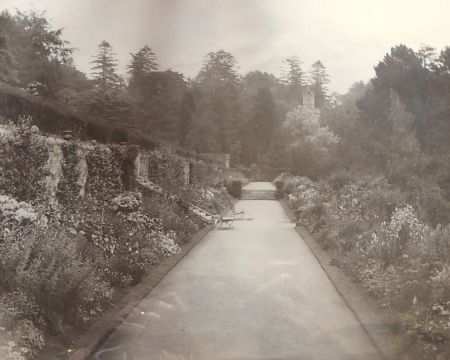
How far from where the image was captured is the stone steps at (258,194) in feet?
87.4

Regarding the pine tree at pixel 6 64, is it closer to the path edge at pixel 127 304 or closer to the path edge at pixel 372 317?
the path edge at pixel 127 304

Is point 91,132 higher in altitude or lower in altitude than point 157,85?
lower

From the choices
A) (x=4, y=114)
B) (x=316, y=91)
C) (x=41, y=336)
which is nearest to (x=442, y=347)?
(x=41, y=336)

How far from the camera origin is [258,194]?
27266mm

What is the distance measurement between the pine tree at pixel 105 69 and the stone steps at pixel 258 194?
48.2ft

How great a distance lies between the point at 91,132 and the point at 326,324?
11.8 meters

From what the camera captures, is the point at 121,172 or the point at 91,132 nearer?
the point at 121,172

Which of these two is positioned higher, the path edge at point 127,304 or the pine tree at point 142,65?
the pine tree at point 142,65

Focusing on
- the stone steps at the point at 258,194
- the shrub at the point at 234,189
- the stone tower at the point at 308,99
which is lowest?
the stone steps at the point at 258,194

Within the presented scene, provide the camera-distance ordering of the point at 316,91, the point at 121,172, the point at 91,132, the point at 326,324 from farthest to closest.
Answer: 1. the point at 316,91
2. the point at 91,132
3. the point at 121,172
4. the point at 326,324

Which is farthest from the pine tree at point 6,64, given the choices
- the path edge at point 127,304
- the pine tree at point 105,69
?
the path edge at point 127,304

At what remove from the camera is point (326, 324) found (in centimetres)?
603

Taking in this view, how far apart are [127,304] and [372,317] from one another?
3273 mm

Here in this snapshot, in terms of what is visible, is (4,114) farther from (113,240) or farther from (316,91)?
(316,91)
